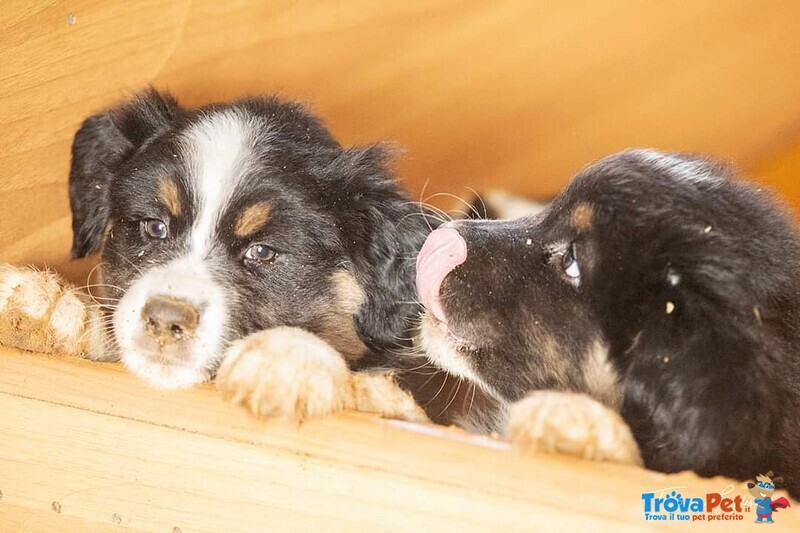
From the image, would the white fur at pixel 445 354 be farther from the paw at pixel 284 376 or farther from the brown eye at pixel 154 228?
the brown eye at pixel 154 228

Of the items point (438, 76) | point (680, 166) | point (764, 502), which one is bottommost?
point (764, 502)

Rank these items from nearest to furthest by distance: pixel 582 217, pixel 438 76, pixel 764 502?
pixel 764 502 → pixel 582 217 → pixel 438 76

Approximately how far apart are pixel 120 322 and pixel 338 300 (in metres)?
0.53

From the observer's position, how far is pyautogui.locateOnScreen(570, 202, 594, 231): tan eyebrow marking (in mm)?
2023

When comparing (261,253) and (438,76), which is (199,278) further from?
(438,76)

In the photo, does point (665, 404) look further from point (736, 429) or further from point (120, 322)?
point (120, 322)

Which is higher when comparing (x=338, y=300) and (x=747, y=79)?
(x=747, y=79)

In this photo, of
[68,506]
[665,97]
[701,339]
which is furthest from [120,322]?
[665,97]

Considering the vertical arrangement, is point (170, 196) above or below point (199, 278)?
above

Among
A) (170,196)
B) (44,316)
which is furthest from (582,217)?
(44,316)

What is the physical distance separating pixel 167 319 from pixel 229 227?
314 mm

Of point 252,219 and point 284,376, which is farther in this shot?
point 252,219

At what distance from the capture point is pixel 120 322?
1999mm

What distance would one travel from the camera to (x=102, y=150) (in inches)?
92.4
